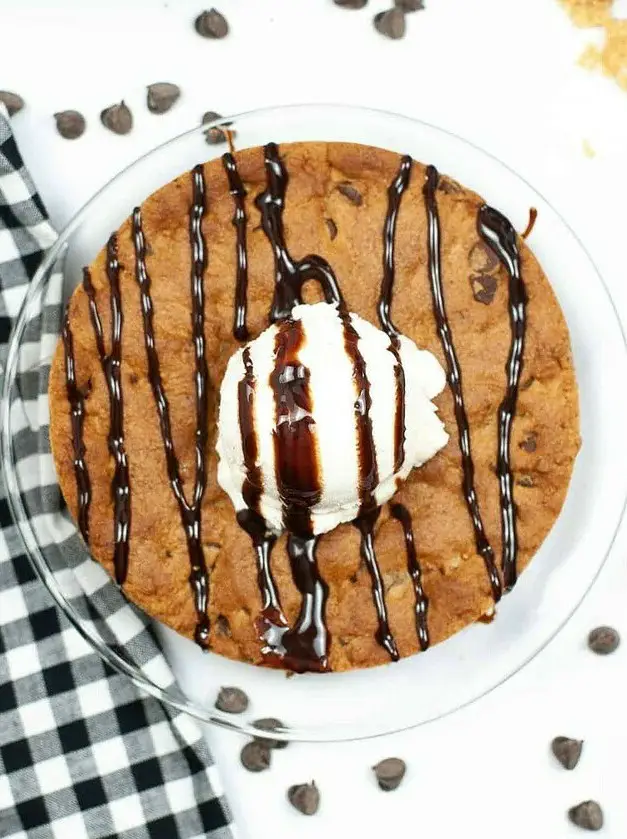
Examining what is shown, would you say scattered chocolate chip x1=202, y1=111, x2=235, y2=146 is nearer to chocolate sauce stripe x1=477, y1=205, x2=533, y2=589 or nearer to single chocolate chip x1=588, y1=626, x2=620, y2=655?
chocolate sauce stripe x1=477, y1=205, x2=533, y2=589

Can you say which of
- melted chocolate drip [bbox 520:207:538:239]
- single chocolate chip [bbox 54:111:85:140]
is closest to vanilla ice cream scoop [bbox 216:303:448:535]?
melted chocolate drip [bbox 520:207:538:239]

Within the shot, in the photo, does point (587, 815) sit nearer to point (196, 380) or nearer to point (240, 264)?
point (196, 380)

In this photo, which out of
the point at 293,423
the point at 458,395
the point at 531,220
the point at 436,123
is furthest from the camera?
the point at 436,123

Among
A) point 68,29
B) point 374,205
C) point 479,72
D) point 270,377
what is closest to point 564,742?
point 270,377

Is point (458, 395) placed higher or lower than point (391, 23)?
lower

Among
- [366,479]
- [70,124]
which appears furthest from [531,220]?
[70,124]

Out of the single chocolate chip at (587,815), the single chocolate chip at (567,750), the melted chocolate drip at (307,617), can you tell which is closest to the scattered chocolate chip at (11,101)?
the melted chocolate drip at (307,617)

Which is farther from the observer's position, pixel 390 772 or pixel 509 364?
pixel 390 772

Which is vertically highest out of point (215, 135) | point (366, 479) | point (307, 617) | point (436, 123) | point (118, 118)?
point (118, 118)
